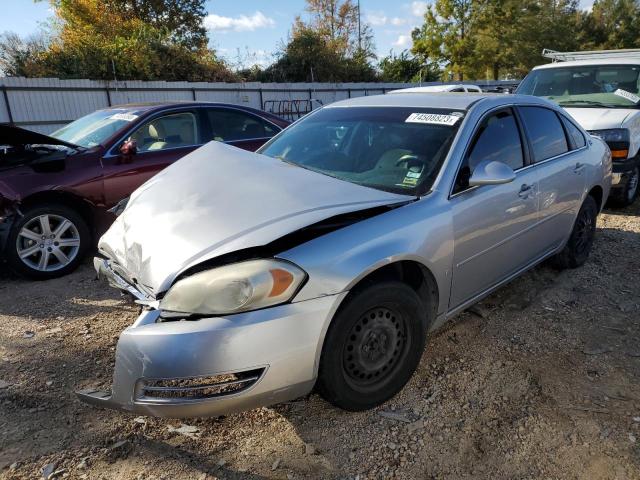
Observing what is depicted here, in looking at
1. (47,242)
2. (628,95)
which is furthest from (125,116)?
(628,95)

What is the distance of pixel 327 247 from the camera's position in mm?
2256

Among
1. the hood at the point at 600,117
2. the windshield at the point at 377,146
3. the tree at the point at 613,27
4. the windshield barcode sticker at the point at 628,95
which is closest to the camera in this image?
the windshield at the point at 377,146

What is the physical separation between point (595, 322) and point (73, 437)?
3492 millimetres

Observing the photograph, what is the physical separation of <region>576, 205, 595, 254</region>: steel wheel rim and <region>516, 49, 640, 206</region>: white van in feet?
7.19

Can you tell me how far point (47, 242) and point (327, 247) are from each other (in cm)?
342

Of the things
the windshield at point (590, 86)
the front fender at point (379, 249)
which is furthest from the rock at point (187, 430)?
the windshield at point (590, 86)

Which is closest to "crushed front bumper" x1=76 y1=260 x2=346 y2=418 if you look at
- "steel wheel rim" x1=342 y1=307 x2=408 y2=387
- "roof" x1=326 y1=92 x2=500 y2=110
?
"steel wheel rim" x1=342 y1=307 x2=408 y2=387

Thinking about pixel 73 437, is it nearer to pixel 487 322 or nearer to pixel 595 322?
pixel 487 322

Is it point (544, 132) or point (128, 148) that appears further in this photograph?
point (128, 148)

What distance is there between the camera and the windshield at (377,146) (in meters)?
2.94

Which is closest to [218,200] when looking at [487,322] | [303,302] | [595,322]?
[303,302]

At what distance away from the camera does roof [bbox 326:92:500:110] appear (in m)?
3.32

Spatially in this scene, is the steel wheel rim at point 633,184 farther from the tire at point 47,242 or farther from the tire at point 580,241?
the tire at point 47,242

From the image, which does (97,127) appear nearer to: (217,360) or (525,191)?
(217,360)
